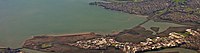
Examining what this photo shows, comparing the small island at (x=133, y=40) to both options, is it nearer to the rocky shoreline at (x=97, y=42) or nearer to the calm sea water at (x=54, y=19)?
the rocky shoreline at (x=97, y=42)

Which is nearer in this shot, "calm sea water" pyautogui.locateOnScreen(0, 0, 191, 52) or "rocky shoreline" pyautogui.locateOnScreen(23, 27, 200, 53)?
Result: "rocky shoreline" pyautogui.locateOnScreen(23, 27, 200, 53)

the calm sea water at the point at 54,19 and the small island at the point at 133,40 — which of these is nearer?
the small island at the point at 133,40

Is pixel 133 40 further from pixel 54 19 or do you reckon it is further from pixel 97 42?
pixel 54 19

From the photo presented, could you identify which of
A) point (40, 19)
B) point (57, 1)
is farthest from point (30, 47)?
point (57, 1)

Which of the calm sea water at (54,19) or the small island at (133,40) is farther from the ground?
the calm sea water at (54,19)

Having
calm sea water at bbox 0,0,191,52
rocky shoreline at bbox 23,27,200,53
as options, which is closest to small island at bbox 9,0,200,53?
rocky shoreline at bbox 23,27,200,53

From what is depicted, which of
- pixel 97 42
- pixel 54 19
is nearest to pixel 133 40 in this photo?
pixel 97 42

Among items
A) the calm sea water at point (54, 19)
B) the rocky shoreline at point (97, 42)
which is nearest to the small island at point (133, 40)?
the rocky shoreline at point (97, 42)

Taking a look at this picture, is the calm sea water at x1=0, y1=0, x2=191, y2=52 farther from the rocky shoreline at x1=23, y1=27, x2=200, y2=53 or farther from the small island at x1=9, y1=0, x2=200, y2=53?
the rocky shoreline at x1=23, y1=27, x2=200, y2=53

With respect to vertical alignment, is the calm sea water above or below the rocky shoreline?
above
